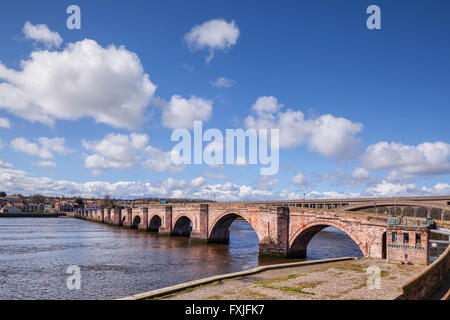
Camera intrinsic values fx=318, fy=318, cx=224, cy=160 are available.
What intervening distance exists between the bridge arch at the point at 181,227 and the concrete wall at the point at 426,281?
50.7 m

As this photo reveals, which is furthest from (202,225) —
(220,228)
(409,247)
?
(409,247)

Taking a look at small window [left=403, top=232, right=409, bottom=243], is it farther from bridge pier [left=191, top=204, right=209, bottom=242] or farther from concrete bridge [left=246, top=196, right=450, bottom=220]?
bridge pier [left=191, top=204, right=209, bottom=242]

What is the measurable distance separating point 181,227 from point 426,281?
5558 cm

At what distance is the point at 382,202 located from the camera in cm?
5619

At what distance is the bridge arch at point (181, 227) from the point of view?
6309cm

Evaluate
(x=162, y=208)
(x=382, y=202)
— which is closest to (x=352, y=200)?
(x=382, y=202)

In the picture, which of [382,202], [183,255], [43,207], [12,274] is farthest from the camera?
[43,207]

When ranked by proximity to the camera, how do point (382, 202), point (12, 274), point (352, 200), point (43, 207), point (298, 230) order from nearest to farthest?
point (12, 274) < point (298, 230) < point (382, 202) < point (352, 200) < point (43, 207)

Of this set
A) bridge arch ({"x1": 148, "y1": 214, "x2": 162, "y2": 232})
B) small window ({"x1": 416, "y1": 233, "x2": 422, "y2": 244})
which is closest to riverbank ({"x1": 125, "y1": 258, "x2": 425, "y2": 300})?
small window ({"x1": 416, "y1": 233, "x2": 422, "y2": 244})

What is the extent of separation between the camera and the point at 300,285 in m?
15.3

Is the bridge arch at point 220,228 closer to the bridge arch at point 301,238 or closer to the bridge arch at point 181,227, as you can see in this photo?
the bridge arch at point 181,227
